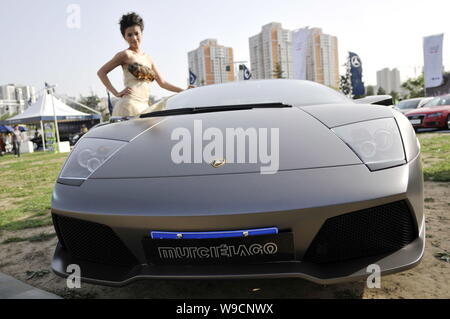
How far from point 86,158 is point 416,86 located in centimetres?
6310

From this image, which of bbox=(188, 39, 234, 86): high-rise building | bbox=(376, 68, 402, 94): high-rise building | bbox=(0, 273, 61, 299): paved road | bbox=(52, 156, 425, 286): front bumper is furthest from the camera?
bbox=(376, 68, 402, 94): high-rise building

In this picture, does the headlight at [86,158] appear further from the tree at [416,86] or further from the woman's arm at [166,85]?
the tree at [416,86]

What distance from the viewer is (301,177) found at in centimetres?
128

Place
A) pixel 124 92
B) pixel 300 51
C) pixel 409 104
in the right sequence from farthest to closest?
pixel 300 51 → pixel 409 104 → pixel 124 92

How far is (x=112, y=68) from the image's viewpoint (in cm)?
321

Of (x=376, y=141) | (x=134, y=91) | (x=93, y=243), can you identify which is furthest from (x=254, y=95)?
(x=93, y=243)

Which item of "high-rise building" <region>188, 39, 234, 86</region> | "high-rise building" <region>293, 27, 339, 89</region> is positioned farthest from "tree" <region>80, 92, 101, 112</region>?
"high-rise building" <region>293, 27, 339, 89</region>

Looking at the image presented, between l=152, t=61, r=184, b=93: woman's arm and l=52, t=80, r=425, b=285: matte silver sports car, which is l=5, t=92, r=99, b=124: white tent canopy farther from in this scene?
l=52, t=80, r=425, b=285: matte silver sports car

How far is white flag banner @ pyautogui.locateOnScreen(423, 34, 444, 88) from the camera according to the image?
83.3 ft

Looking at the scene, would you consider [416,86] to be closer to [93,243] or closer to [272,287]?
[272,287]

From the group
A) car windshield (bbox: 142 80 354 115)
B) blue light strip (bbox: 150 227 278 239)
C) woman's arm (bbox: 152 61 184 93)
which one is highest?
woman's arm (bbox: 152 61 184 93)

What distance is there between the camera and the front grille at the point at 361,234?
125cm

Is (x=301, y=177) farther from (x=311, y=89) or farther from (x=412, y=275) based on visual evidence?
(x=311, y=89)
